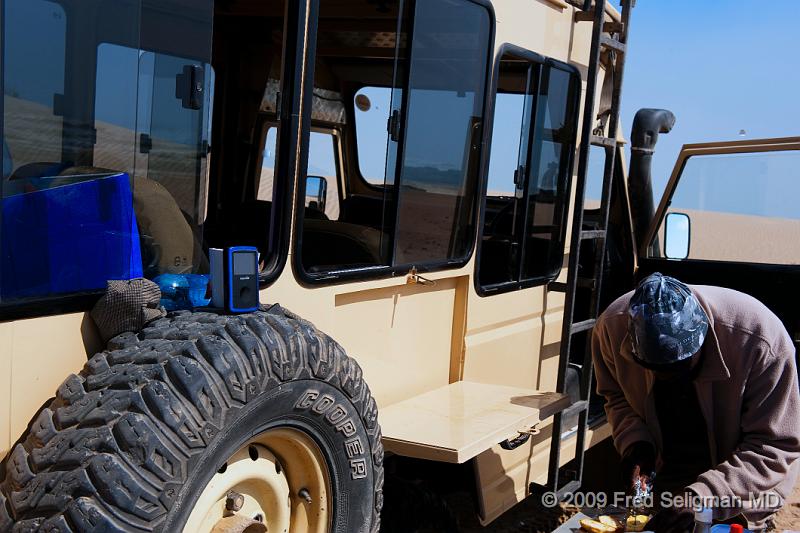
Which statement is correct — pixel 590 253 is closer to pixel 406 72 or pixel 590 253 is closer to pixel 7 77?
pixel 406 72

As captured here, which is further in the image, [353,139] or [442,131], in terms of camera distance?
[353,139]

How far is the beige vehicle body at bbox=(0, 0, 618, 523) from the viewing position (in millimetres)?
2301

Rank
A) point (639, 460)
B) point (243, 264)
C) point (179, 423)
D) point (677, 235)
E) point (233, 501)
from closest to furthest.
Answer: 1. point (179, 423)
2. point (233, 501)
3. point (243, 264)
4. point (639, 460)
5. point (677, 235)

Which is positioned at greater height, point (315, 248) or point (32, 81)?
point (32, 81)

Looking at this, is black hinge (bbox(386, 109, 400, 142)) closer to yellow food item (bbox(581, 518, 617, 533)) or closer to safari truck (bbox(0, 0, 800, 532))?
safari truck (bbox(0, 0, 800, 532))

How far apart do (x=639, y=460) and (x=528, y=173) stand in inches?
59.4

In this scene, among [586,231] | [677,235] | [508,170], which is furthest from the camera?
[677,235]

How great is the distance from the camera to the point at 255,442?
261 cm

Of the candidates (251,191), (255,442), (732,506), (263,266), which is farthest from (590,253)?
(255,442)

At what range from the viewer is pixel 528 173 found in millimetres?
4559

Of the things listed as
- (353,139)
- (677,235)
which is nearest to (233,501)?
(353,139)

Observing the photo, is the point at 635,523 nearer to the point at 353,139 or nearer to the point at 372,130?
the point at 372,130

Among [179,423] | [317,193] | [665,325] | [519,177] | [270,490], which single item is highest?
[519,177]

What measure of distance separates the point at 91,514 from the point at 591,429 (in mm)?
3670
